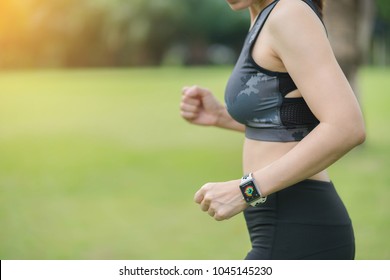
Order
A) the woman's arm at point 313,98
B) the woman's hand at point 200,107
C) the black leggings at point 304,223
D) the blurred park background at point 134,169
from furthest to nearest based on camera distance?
the blurred park background at point 134,169 → the woman's hand at point 200,107 → the black leggings at point 304,223 → the woman's arm at point 313,98

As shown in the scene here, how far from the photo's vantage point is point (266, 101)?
198 centimetres

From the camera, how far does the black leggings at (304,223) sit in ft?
6.68

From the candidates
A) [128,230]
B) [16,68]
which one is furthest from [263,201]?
[16,68]

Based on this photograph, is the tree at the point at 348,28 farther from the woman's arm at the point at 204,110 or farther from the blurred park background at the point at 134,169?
the woman's arm at the point at 204,110

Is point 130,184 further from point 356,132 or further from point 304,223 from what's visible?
point 356,132

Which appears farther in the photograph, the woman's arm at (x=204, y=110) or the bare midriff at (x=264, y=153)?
the woman's arm at (x=204, y=110)

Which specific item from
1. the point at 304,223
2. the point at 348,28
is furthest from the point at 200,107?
the point at 348,28

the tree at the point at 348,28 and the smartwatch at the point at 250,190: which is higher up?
the tree at the point at 348,28

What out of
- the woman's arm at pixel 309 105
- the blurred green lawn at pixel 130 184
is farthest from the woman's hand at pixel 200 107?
the blurred green lawn at pixel 130 184

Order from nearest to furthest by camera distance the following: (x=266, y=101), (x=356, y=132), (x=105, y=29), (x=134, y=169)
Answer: (x=356, y=132) → (x=266, y=101) → (x=134, y=169) → (x=105, y=29)

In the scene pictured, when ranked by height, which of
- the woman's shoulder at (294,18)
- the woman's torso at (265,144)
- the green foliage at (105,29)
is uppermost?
the green foliage at (105,29)

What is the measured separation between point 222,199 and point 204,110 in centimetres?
70

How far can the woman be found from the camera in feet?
5.99

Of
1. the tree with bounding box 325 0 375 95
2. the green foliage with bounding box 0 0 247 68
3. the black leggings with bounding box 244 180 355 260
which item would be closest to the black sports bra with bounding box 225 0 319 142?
the black leggings with bounding box 244 180 355 260
